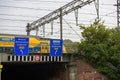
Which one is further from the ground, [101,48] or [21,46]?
[21,46]

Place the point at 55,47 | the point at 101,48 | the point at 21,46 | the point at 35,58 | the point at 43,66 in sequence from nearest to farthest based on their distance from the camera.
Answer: the point at 21,46 < the point at 35,58 < the point at 55,47 < the point at 101,48 < the point at 43,66

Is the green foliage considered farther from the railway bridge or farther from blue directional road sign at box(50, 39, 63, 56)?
blue directional road sign at box(50, 39, 63, 56)

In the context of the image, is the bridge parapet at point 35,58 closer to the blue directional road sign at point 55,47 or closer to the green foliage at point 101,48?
the blue directional road sign at point 55,47

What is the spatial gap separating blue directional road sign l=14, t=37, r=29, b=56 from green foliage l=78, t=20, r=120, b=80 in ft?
24.3

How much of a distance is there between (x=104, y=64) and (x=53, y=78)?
735 cm

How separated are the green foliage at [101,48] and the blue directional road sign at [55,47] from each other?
118 inches

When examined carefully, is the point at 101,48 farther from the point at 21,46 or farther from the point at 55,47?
the point at 21,46

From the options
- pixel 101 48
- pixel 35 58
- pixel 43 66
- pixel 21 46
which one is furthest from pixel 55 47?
pixel 43 66

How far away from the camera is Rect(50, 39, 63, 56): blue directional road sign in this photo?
43.5 meters

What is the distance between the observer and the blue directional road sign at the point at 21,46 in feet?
135

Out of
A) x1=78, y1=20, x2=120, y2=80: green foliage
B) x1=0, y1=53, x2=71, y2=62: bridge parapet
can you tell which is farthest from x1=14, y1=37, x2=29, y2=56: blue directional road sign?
x1=78, y1=20, x2=120, y2=80: green foliage

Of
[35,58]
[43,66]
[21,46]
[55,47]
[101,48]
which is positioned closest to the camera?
→ [21,46]

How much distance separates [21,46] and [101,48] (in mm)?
9515

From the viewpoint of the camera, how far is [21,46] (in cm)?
4150
